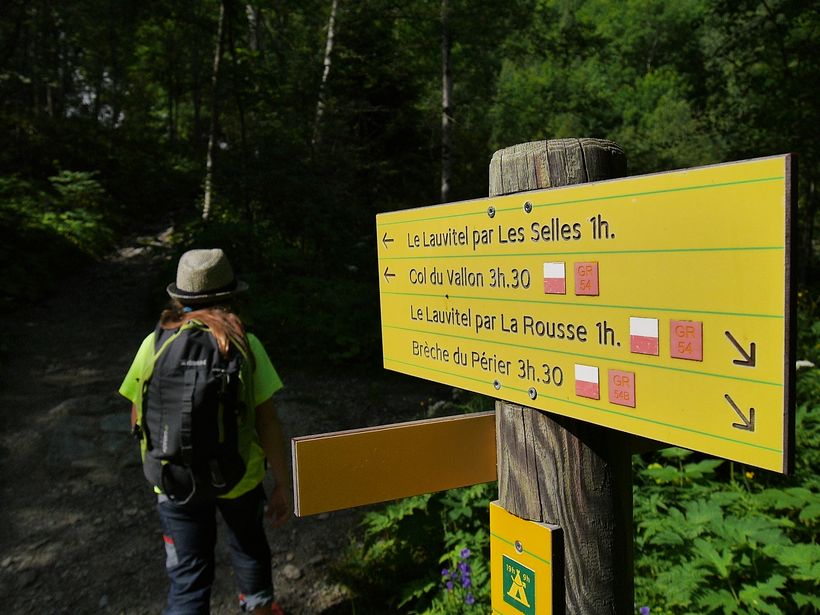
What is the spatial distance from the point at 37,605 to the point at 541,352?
142 inches

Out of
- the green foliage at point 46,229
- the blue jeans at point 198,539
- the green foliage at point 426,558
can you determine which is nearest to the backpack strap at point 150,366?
the blue jeans at point 198,539

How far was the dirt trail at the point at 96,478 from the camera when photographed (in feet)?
12.0

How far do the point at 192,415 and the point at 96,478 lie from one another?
3.10 metres

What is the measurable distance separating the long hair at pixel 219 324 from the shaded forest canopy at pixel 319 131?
518 cm

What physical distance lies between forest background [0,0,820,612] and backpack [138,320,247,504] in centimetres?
118

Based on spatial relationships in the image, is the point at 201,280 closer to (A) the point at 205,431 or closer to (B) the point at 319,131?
(A) the point at 205,431

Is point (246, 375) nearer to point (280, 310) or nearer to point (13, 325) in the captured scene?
point (280, 310)

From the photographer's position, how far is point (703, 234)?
37.8 inches

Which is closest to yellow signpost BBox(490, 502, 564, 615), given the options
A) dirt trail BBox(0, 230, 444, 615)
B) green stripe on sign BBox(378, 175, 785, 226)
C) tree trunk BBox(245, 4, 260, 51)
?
green stripe on sign BBox(378, 175, 785, 226)

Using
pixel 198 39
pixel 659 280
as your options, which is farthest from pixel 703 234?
pixel 198 39

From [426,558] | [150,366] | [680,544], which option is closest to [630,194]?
[680,544]

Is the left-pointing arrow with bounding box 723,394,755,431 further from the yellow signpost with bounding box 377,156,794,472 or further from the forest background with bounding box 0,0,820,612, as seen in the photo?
the forest background with bounding box 0,0,820,612

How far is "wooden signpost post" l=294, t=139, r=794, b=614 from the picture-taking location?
2.97 feet

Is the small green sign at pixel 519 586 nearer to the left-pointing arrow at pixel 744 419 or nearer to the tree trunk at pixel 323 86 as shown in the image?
the left-pointing arrow at pixel 744 419
